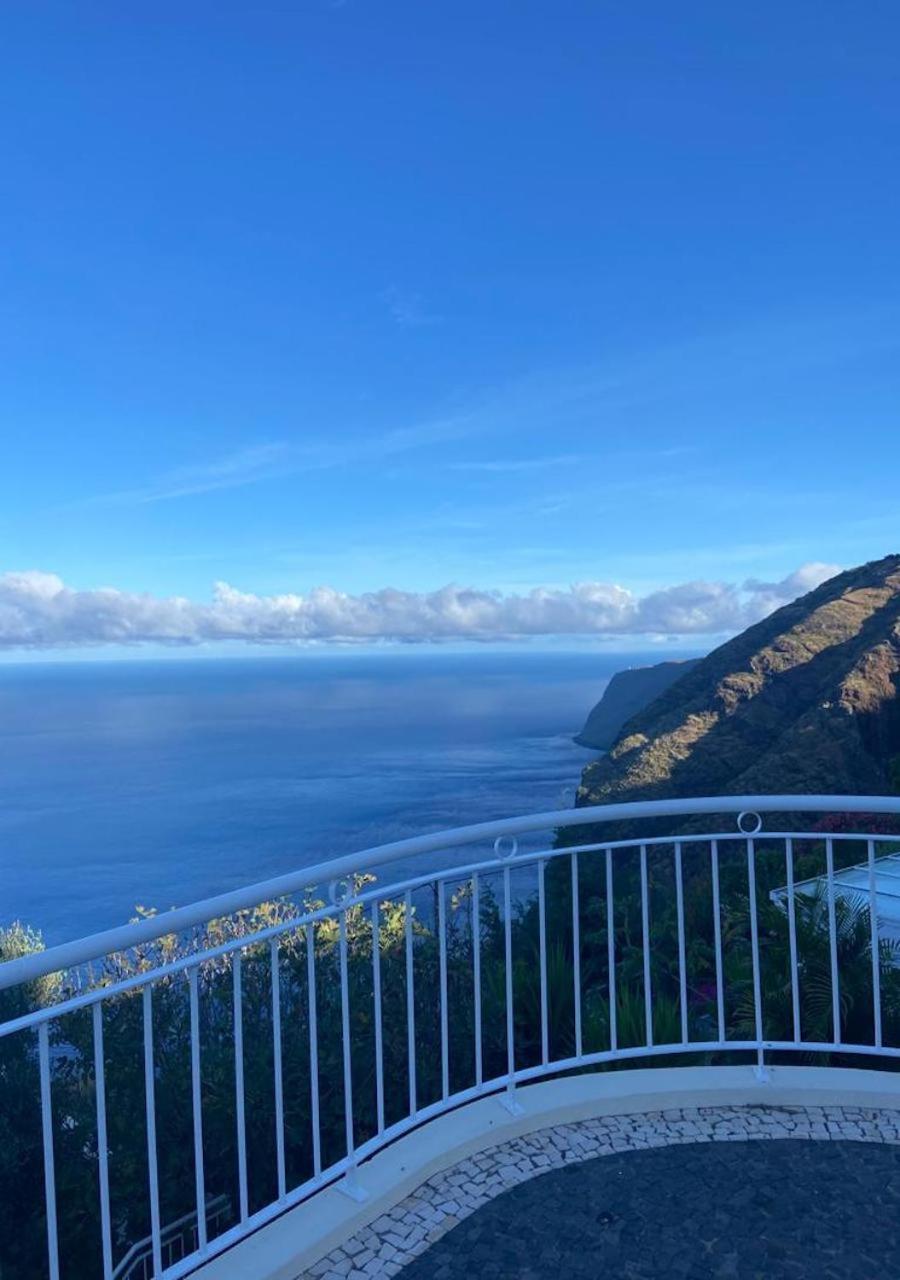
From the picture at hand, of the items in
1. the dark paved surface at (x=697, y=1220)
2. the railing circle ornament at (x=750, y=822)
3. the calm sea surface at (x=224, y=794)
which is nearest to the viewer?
the dark paved surface at (x=697, y=1220)

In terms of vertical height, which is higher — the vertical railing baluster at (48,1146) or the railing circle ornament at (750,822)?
the railing circle ornament at (750,822)

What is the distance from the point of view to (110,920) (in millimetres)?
48875

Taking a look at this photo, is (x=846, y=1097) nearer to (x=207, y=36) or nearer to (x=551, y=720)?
(x=207, y=36)

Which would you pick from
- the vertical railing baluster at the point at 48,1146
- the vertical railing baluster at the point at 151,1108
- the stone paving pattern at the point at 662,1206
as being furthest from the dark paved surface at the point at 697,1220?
the vertical railing baluster at the point at 48,1146

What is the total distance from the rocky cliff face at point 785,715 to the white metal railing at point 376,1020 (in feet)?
68.7

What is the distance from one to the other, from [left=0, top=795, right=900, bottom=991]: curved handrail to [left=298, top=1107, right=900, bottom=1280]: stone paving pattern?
88 cm

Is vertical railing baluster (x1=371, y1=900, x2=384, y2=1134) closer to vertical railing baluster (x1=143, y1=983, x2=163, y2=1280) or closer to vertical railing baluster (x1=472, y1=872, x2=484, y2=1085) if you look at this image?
vertical railing baluster (x1=472, y1=872, x2=484, y2=1085)

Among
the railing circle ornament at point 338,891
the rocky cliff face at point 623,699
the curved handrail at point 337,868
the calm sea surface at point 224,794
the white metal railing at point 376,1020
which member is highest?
the curved handrail at point 337,868

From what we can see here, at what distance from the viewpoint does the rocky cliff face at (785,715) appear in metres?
31.1

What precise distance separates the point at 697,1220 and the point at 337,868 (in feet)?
4.05

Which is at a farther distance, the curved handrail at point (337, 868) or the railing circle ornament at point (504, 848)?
the railing circle ornament at point (504, 848)

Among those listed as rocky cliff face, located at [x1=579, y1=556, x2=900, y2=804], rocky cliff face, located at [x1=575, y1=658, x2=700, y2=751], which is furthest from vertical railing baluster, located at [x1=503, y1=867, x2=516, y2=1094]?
rocky cliff face, located at [x1=575, y1=658, x2=700, y2=751]

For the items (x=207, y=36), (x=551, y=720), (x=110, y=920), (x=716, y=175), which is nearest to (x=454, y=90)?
(x=207, y=36)

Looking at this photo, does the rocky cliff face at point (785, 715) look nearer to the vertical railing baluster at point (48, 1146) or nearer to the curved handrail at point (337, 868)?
the curved handrail at point (337, 868)
